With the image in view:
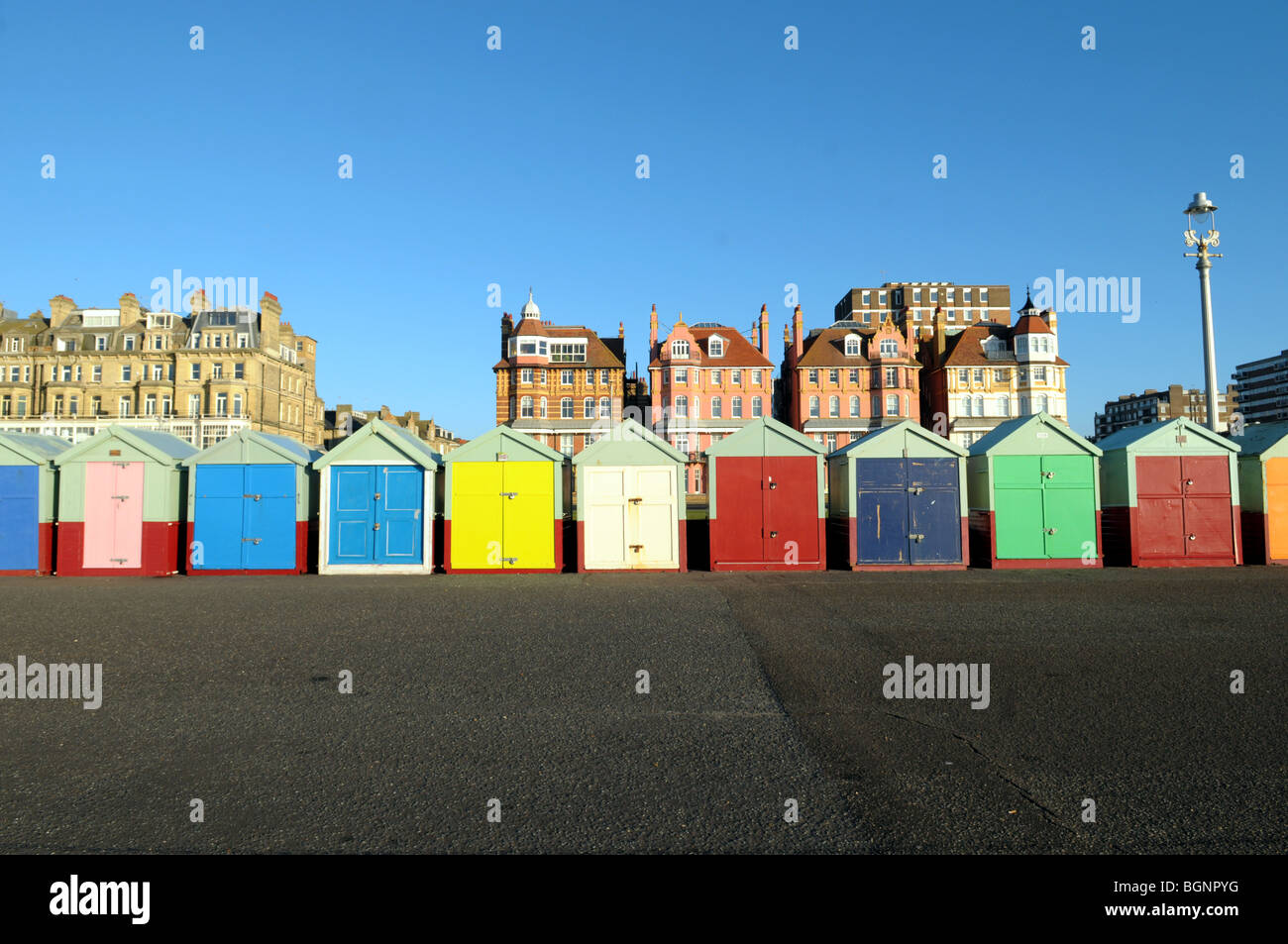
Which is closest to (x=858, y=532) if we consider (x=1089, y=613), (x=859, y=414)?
(x=1089, y=613)

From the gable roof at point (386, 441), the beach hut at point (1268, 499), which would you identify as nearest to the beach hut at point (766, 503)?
the gable roof at point (386, 441)

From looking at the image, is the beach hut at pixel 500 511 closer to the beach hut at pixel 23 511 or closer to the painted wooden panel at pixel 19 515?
the beach hut at pixel 23 511

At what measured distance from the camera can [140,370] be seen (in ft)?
214

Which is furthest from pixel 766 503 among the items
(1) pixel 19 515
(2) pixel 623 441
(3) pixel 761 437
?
(1) pixel 19 515

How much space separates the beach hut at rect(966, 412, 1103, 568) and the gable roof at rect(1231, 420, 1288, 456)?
3756 mm

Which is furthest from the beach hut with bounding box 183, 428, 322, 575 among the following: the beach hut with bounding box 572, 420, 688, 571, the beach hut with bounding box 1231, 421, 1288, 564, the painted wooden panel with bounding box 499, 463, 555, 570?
the beach hut with bounding box 1231, 421, 1288, 564

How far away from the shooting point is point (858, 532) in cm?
1767

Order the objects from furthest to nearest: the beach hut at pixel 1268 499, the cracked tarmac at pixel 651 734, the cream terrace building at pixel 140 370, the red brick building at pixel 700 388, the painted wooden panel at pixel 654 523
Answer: the cream terrace building at pixel 140 370
the red brick building at pixel 700 388
the painted wooden panel at pixel 654 523
the beach hut at pixel 1268 499
the cracked tarmac at pixel 651 734

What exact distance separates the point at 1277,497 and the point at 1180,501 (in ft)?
7.31

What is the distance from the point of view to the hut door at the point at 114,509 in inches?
689

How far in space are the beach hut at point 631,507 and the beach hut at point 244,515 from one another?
6.45 m

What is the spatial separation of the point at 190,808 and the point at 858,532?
15.2 meters

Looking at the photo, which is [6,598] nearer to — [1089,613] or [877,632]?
[877,632]
